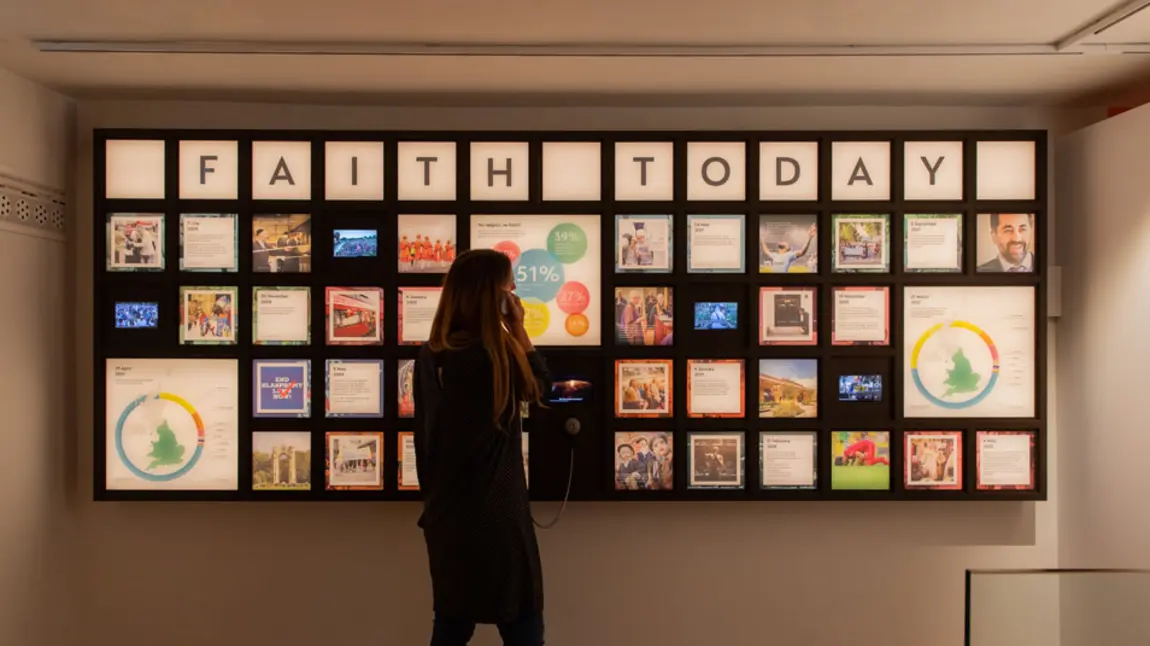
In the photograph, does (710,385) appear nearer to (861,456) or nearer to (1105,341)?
(861,456)

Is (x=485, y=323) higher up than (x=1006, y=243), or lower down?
lower down

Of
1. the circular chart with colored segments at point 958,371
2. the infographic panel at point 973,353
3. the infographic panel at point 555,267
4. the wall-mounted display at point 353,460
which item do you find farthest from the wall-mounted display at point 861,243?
the wall-mounted display at point 353,460

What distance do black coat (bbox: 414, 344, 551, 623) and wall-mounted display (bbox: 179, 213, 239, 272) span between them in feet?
4.64

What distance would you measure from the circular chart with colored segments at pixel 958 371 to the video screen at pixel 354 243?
2.20m

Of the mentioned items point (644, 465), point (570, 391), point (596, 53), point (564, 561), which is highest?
point (596, 53)

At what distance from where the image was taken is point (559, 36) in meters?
2.97

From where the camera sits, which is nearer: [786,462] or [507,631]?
[507,631]

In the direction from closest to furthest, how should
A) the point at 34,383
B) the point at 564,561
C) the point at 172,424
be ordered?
1. the point at 34,383
2. the point at 172,424
3. the point at 564,561

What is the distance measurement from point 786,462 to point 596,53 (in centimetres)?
175

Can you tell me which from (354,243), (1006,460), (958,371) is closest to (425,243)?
(354,243)

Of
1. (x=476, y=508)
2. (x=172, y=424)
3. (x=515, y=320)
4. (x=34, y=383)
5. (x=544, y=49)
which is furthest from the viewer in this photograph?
(x=172, y=424)

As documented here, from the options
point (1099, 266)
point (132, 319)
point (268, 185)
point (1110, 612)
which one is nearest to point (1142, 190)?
point (1099, 266)

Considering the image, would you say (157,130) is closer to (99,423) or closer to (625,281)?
(99,423)

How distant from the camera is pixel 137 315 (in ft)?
11.8
